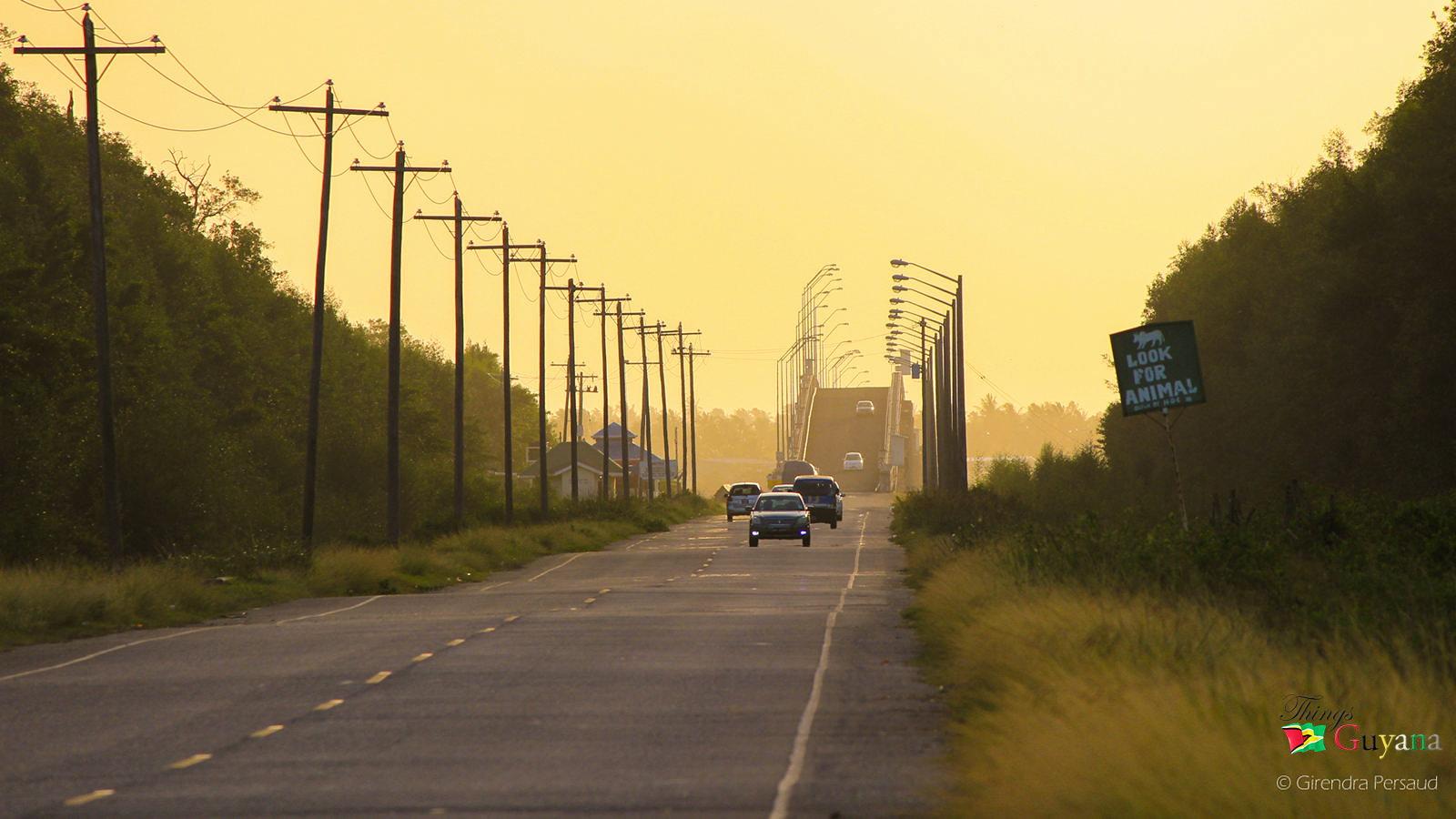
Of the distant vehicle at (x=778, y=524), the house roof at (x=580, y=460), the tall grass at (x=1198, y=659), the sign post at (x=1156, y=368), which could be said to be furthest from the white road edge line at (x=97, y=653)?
the house roof at (x=580, y=460)

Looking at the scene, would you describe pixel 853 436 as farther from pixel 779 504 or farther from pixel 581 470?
pixel 779 504

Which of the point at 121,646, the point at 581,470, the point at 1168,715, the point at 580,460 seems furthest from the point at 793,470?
the point at 1168,715

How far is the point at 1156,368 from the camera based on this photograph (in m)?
22.3

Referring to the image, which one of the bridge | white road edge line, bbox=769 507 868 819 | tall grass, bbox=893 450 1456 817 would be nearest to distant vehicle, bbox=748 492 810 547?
tall grass, bbox=893 450 1456 817

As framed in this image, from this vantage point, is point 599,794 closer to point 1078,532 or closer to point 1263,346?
point 1078,532

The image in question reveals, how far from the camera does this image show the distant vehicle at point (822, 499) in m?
69.8

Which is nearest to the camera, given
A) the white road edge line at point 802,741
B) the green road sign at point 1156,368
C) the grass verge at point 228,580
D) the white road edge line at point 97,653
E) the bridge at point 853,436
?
the white road edge line at point 802,741

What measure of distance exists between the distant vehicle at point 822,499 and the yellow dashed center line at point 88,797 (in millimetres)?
59559

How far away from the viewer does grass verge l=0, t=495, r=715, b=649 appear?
81.0 feet

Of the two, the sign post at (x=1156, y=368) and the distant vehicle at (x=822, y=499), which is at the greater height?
the sign post at (x=1156, y=368)

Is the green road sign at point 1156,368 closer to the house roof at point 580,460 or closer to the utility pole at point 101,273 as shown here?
the utility pole at point 101,273

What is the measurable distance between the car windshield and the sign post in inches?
1214

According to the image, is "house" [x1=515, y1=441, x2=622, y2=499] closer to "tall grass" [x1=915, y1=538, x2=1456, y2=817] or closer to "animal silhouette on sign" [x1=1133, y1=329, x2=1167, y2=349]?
"animal silhouette on sign" [x1=1133, y1=329, x2=1167, y2=349]

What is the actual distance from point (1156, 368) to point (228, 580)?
63.9 ft
